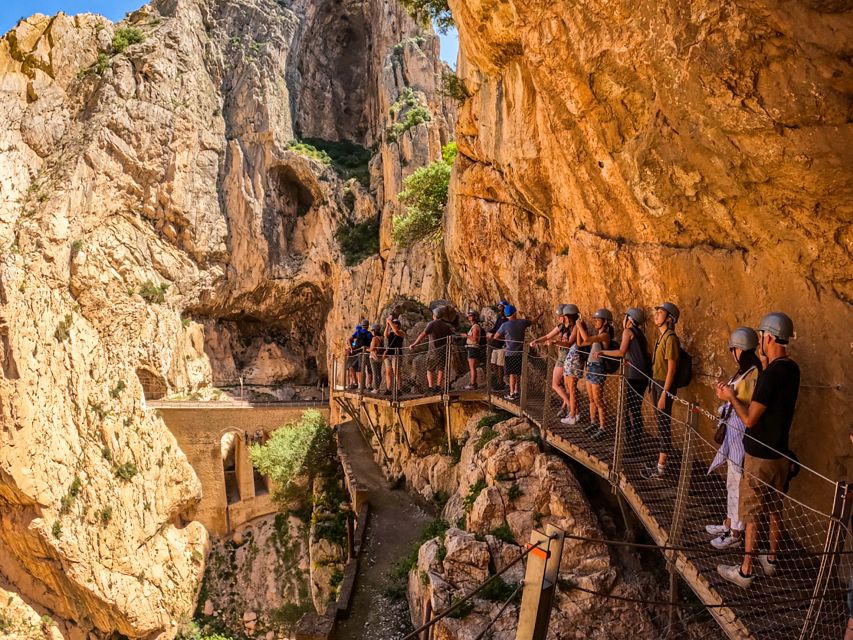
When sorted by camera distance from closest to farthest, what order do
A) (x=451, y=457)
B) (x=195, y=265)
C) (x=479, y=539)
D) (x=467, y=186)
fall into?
(x=479, y=539), (x=451, y=457), (x=467, y=186), (x=195, y=265)

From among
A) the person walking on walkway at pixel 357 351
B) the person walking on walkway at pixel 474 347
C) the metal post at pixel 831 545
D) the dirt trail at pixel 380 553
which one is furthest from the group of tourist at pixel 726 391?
the person walking on walkway at pixel 357 351

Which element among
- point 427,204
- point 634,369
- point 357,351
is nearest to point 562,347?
point 634,369

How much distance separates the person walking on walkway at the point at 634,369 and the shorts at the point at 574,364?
33.3 inches

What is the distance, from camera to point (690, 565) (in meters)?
4.43

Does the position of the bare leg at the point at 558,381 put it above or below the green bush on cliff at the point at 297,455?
above

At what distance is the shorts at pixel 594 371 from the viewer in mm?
6938

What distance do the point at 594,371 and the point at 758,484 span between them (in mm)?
2733

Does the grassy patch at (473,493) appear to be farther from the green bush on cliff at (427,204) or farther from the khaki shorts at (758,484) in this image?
the green bush on cliff at (427,204)

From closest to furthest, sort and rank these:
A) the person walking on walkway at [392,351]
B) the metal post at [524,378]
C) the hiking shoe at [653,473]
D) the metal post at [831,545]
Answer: the metal post at [831,545]
the hiking shoe at [653,473]
the metal post at [524,378]
the person walking on walkway at [392,351]

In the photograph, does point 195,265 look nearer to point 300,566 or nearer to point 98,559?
point 98,559

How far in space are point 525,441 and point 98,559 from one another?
797 inches

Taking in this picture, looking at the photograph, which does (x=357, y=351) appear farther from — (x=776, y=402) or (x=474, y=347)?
(x=776, y=402)

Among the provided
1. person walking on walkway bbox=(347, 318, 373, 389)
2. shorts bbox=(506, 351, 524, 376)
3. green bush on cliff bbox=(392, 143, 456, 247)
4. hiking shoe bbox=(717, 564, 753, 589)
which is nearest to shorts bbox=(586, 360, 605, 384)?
shorts bbox=(506, 351, 524, 376)

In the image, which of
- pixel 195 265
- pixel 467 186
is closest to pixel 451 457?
pixel 467 186
